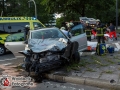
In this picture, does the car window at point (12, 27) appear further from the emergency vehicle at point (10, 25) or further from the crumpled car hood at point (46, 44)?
the crumpled car hood at point (46, 44)

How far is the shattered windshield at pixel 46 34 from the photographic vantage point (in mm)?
8733

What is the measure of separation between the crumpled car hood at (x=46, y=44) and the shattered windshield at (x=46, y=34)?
19.1 inches

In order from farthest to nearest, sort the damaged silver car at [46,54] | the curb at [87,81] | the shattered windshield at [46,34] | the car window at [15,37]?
1. the car window at [15,37]
2. the shattered windshield at [46,34]
3. the damaged silver car at [46,54]
4. the curb at [87,81]

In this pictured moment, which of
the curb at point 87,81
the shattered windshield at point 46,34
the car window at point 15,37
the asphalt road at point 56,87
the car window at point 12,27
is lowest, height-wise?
the asphalt road at point 56,87

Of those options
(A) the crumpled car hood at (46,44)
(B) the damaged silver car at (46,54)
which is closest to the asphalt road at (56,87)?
(B) the damaged silver car at (46,54)

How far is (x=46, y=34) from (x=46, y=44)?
1211 mm

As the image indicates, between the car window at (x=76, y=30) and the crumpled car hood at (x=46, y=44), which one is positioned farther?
the car window at (x=76, y=30)

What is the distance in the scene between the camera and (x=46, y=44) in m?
7.70

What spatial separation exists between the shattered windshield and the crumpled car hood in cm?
49

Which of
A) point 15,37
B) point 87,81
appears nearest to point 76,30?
point 15,37

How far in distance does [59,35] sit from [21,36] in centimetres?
310

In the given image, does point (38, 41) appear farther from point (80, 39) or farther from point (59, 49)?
point (80, 39)

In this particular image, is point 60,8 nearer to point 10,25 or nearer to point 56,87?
point 10,25

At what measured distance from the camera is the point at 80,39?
9.45 metres
